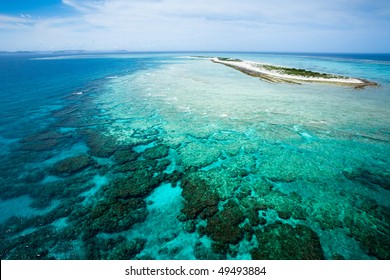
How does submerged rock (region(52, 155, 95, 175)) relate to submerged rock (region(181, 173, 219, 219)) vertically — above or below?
above

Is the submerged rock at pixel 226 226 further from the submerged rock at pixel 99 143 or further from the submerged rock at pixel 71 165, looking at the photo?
the submerged rock at pixel 99 143

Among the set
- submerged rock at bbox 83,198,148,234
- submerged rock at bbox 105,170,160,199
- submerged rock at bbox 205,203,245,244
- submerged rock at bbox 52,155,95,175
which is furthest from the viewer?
submerged rock at bbox 52,155,95,175

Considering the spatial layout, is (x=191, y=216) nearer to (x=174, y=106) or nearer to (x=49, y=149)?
(x=49, y=149)

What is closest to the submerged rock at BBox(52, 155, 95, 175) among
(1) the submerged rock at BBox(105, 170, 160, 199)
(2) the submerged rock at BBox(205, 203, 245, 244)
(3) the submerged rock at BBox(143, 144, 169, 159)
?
(1) the submerged rock at BBox(105, 170, 160, 199)

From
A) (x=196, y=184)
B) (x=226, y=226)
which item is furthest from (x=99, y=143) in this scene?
(x=226, y=226)

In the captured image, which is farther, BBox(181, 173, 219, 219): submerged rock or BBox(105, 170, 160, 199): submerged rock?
BBox(105, 170, 160, 199): submerged rock

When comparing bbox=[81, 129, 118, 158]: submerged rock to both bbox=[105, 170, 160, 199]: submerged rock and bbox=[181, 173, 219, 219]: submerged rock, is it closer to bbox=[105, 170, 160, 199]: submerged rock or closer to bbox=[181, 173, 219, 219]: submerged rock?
bbox=[105, 170, 160, 199]: submerged rock
